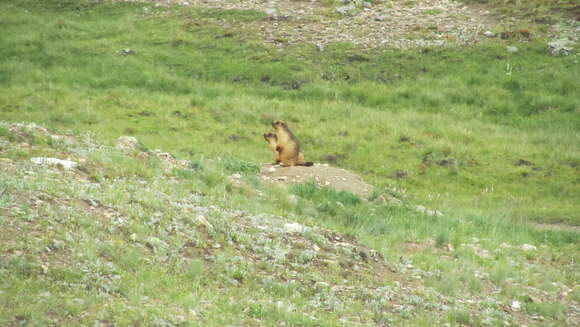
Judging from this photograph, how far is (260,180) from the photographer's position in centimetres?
1538

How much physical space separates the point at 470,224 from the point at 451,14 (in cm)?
1931

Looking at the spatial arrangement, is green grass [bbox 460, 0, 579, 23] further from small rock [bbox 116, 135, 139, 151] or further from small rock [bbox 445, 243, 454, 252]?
small rock [bbox 116, 135, 139, 151]

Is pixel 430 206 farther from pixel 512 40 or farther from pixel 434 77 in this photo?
pixel 512 40

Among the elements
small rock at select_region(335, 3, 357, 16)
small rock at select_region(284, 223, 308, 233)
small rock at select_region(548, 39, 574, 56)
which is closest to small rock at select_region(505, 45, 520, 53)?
small rock at select_region(548, 39, 574, 56)

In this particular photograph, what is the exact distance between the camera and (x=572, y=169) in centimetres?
1955

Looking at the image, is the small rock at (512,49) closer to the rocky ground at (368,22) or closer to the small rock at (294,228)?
the rocky ground at (368,22)

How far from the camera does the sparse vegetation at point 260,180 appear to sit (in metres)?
7.92

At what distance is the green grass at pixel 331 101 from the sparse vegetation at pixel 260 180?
82mm

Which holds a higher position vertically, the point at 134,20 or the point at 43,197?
the point at 43,197

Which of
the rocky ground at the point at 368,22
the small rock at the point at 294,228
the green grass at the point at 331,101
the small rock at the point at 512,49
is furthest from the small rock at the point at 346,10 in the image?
the small rock at the point at 294,228

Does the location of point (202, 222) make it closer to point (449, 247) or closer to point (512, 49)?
point (449, 247)

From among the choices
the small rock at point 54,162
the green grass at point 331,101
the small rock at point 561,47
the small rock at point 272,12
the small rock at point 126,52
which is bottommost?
the green grass at point 331,101

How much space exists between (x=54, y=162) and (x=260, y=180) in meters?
5.07

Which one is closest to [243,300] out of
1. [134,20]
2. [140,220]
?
[140,220]
